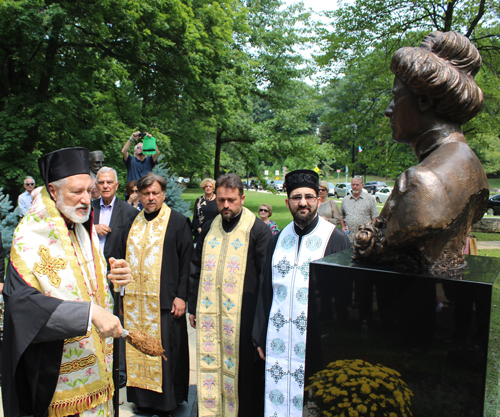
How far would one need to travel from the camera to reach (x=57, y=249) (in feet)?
7.72

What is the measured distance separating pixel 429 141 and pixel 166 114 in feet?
44.3

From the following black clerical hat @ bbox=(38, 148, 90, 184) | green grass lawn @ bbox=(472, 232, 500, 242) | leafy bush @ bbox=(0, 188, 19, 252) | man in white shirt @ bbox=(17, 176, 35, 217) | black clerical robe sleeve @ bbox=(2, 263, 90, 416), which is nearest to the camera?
black clerical robe sleeve @ bbox=(2, 263, 90, 416)

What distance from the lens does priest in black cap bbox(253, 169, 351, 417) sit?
2.85m

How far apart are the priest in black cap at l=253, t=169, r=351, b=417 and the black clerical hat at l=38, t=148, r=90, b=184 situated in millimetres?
1473

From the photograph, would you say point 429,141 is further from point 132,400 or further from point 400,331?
point 132,400

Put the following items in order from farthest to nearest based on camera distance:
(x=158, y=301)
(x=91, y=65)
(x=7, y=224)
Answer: (x=91, y=65) < (x=7, y=224) < (x=158, y=301)

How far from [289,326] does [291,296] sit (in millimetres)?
213

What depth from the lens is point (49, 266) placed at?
2.28 metres

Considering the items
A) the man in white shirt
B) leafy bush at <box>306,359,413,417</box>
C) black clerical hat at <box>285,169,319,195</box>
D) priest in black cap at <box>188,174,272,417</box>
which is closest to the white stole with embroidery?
black clerical hat at <box>285,169,319,195</box>

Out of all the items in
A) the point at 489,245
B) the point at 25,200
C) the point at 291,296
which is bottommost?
the point at 489,245

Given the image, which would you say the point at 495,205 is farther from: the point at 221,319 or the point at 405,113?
the point at 405,113

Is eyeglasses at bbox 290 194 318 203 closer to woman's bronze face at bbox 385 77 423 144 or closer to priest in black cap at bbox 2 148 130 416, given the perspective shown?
woman's bronze face at bbox 385 77 423 144

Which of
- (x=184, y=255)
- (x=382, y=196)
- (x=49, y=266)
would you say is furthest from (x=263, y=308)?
(x=382, y=196)

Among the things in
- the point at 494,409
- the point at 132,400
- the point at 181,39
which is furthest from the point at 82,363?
the point at 181,39
